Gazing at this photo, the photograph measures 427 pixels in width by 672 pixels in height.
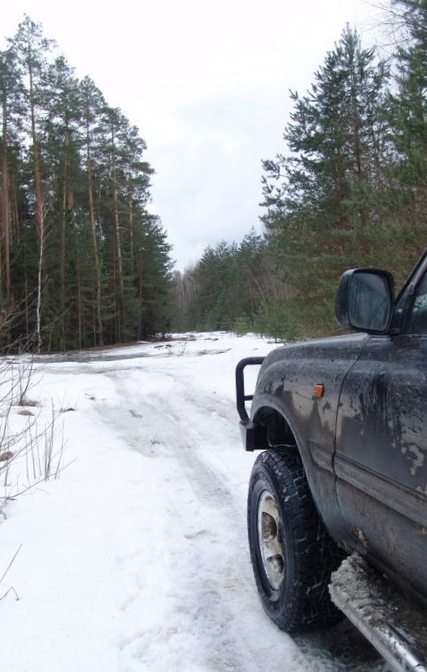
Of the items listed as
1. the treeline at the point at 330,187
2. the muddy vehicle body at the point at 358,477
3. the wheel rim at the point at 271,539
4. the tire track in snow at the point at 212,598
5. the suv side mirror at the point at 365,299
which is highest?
the treeline at the point at 330,187

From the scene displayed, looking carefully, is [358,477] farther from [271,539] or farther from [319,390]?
[271,539]

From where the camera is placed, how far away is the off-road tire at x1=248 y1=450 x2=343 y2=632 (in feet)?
7.20

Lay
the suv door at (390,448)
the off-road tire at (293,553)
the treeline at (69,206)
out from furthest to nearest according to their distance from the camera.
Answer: the treeline at (69,206)
the off-road tire at (293,553)
the suv door at (390,448)

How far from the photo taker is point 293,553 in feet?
7.25

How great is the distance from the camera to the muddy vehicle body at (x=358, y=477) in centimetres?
141

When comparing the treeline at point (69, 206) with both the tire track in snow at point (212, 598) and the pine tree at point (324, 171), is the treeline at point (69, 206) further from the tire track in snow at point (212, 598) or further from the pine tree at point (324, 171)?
the tire track in snow at point (212, 598)

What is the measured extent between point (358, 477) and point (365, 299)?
62cm

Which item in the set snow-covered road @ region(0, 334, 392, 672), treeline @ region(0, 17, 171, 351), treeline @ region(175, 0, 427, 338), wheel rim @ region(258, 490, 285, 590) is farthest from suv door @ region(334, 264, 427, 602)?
treeline @ region(0, 17, 171, 351)

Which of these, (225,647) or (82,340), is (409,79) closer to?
(225,647)

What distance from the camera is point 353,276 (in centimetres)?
167

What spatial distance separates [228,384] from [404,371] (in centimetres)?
993

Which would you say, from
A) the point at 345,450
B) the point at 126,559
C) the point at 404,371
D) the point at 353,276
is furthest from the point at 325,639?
the point at 353,276

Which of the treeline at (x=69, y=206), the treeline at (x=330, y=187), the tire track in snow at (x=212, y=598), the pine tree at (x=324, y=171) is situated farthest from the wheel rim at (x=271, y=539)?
the treeline at (x=69, y=206)

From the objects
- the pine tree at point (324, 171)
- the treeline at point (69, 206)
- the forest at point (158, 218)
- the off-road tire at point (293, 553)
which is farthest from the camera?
the treeline at point (69, 206)
